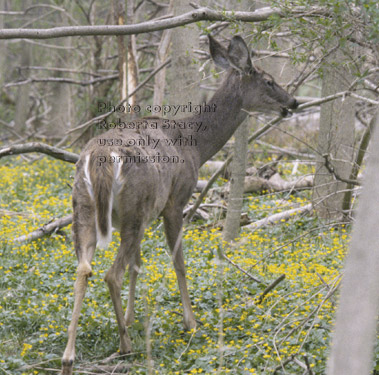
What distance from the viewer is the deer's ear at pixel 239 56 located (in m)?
6.43

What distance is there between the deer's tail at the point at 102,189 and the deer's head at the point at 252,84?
2.25 meters

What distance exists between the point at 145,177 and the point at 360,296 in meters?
3.25

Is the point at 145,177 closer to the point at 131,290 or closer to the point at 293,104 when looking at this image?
the point at 131,290

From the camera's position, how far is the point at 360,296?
2.12m

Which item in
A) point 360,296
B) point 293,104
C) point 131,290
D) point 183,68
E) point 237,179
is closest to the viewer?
point 360,296

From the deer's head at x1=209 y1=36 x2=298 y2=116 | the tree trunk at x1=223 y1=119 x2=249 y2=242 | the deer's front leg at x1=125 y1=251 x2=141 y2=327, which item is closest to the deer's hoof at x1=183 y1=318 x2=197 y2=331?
the deer's front leg at x1=125 y1=251 x2=141 y2=327

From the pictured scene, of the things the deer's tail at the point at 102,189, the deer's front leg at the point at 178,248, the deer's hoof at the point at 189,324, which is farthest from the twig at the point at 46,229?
the deer's tail at the point at 102,189

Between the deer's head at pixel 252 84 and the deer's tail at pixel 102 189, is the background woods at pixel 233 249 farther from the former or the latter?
the deer's tail at pixel 102 189

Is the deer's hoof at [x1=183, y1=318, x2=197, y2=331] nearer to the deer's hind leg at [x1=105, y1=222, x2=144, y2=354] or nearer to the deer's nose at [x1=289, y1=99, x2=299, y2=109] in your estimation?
the deer's hind leg at [x1=105, y1=222, x2=144, y2=354]

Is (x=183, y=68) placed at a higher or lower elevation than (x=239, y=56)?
lower

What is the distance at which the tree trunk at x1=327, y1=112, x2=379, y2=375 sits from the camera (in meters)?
2.10

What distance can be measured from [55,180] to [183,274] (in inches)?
223

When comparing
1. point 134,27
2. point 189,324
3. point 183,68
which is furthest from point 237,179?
point 134,27

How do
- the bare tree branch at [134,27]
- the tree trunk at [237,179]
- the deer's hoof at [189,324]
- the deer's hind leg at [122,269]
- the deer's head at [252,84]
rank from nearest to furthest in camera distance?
the deer's hind leg at [122,269]
the bare tree branch at [134,27]
the deer's hoof at [189,324]
the deer's head at [252,84]
the tree trunk at [237,179]
